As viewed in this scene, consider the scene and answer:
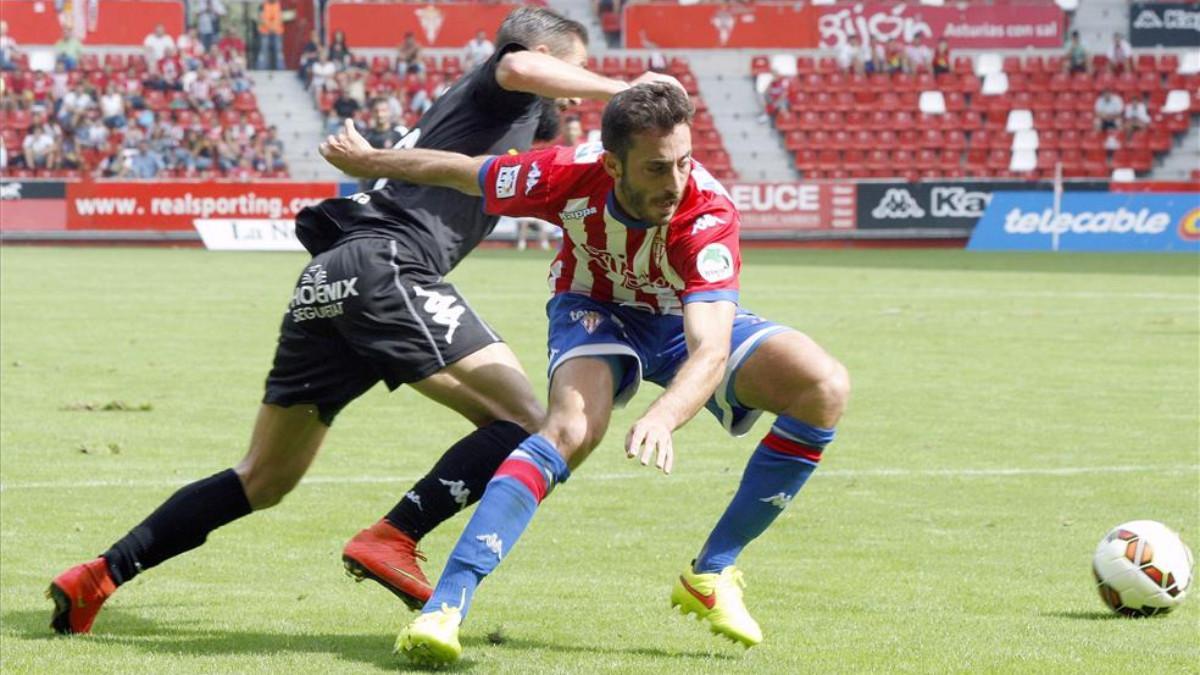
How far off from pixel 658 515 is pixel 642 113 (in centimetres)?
321

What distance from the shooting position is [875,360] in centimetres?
1440

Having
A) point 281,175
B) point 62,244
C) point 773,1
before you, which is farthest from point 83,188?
point 773,1

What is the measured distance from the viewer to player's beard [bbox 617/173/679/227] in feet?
16.4

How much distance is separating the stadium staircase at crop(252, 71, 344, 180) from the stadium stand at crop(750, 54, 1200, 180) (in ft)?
32.4

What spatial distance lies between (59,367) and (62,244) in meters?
19.8

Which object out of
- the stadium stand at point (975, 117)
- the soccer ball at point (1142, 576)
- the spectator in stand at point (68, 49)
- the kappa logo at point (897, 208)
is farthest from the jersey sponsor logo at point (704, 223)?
the spectator in stand at point (68, 49)

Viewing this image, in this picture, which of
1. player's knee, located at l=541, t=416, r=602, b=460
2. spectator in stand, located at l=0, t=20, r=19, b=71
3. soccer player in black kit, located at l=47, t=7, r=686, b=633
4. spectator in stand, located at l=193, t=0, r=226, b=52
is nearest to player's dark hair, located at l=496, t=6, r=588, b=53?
soccer player in black kit, located at l=47, t=7, r=686, b=633

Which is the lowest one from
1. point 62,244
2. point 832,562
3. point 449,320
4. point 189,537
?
point 62,244

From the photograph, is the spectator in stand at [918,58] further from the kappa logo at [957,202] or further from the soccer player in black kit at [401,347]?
the soccer player in black kit at [401,347]

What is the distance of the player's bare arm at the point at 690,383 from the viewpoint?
4.46 metres

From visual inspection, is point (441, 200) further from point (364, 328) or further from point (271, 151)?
point (271, 151)

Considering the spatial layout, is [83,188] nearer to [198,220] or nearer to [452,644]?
[198,220]

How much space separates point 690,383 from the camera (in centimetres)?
480

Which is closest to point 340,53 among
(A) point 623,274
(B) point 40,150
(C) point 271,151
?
(C) point 271,151
